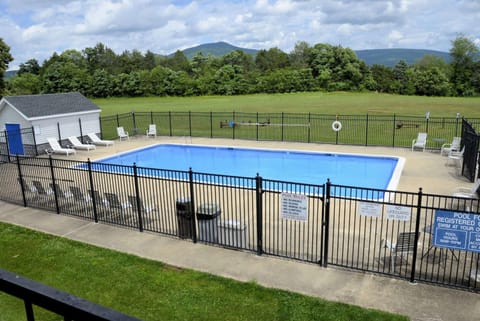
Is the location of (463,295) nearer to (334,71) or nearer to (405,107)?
(405,107)

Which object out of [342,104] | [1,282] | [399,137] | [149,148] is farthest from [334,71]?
[1,282]

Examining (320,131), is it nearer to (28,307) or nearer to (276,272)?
(276,272)

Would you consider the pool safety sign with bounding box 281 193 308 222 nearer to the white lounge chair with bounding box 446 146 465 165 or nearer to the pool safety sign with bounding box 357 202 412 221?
the pool safety sign with bounding box 357 202 412 221

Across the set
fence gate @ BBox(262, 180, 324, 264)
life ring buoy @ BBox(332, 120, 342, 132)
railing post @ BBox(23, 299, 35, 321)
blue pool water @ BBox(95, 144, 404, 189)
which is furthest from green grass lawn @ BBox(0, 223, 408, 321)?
life ring buoy @ BBox(332, 120, 342, 132)

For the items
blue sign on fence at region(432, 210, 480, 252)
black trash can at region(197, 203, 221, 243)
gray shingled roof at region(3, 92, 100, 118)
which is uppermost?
gray shingled roof at region(3, 92, 100, 118)

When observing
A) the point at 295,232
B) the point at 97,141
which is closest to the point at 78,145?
the point at 97,141

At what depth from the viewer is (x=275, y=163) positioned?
20172 mm

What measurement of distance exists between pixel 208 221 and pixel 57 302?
786cm

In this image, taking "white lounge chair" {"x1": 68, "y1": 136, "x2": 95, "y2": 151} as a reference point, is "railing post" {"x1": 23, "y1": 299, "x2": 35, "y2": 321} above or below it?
above

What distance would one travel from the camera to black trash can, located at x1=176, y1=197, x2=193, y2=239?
362 inches

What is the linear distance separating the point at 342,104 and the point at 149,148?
31462 mm

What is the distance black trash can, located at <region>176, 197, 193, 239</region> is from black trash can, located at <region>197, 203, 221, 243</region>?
251 mm

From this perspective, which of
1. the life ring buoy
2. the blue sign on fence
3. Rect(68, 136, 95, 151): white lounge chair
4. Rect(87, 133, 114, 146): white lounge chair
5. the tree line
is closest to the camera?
the blue sign on fence

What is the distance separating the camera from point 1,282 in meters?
1.40
